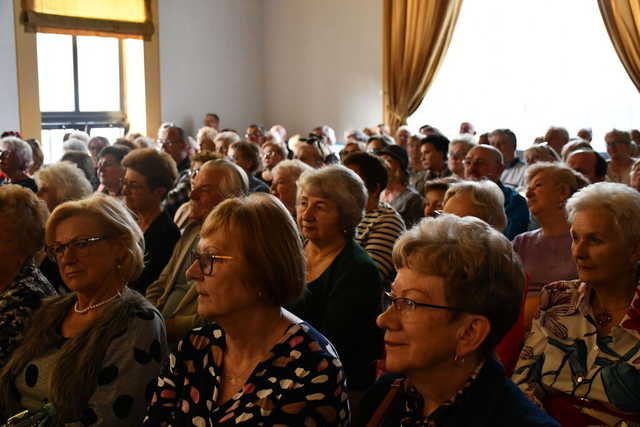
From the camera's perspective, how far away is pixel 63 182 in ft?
13.9

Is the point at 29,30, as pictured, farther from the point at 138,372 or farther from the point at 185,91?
the point at 138,372

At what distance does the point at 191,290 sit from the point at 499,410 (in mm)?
1872

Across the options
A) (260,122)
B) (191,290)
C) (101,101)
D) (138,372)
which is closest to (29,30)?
(101,101)

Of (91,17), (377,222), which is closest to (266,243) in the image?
(377,222)

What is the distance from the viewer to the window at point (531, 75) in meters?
9.10

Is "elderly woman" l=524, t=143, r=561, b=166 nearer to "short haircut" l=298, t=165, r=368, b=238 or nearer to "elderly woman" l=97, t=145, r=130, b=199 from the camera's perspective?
"short haircut" l=298, t=165, r=368, b=238

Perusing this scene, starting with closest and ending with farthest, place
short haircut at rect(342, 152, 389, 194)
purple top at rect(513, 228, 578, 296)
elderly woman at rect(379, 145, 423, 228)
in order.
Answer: purple top at rect(513, 228, 578, 296) → short haircut at rect(342, 152, 389, 194) → elderly woman at rect(379, 145, 423, 228)

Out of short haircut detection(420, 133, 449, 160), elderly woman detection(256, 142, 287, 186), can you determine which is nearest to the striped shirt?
short haircut detection(420, 133, 449, 160)

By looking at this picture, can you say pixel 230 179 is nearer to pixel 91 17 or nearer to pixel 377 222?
pixel 377 222

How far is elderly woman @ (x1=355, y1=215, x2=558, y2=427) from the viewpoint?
1632 millimetres

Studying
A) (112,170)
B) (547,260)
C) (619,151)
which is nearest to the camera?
(547,260)

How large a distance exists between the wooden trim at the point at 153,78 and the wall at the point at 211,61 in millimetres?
106

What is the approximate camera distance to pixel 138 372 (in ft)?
7.30

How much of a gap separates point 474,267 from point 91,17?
34.6ft
